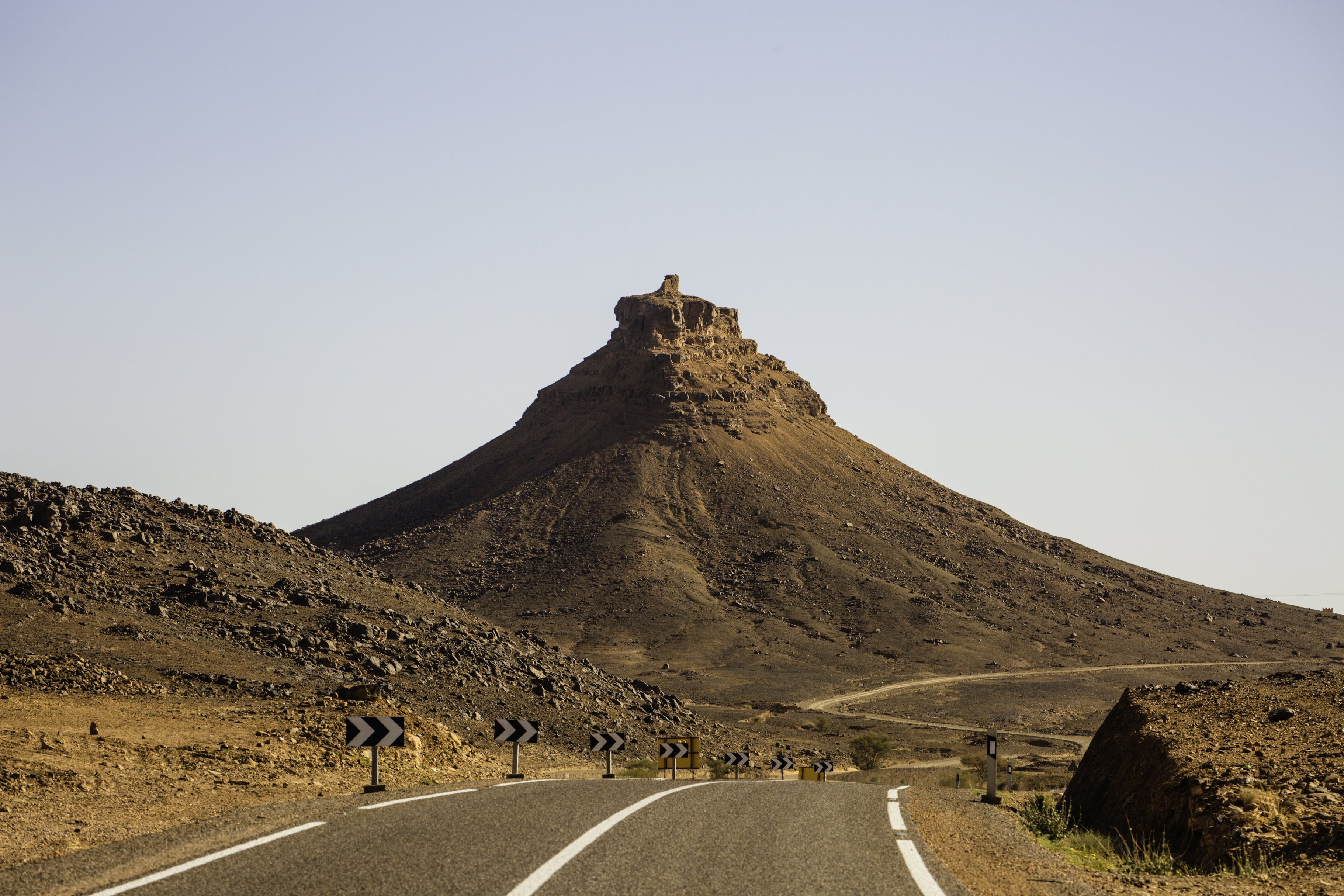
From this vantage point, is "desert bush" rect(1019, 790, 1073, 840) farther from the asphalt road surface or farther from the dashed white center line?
the dashed white center line

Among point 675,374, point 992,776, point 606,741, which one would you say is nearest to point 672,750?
point 606,741

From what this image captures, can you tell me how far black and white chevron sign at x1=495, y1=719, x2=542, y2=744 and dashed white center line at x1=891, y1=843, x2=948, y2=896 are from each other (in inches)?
422

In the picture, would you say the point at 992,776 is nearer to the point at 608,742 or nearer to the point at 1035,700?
the point at 608,742

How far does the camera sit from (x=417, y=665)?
37969 mm

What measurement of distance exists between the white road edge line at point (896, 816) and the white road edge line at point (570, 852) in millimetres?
2802

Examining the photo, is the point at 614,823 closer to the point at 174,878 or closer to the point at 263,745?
the point at 174,878

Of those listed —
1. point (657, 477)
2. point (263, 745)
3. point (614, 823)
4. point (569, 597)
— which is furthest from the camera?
point (657, 477)

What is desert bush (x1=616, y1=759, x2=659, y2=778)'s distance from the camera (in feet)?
102

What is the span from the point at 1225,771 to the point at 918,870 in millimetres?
5797

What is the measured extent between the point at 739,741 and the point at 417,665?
1631 centimetres

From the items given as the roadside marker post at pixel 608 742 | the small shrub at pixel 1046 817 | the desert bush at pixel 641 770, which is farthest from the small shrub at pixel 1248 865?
the desert bush at pixel 641 770

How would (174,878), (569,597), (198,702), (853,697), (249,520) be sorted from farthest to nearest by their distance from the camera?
(569,597) → (853,697) → (249,520) → (198,702) → (174,878)

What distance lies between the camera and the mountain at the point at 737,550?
322ft

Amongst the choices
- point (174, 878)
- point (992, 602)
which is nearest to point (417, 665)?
point (174, 878)
